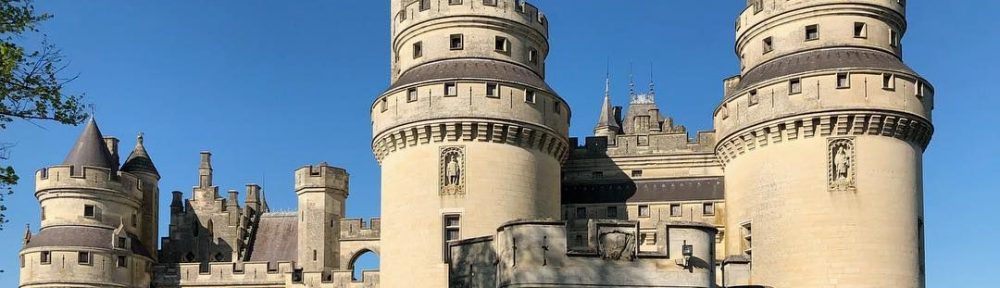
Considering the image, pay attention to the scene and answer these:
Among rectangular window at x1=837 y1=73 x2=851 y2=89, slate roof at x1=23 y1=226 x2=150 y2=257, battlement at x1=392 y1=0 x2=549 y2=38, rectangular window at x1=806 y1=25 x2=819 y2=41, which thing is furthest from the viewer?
slate roof at x1=23 y1=226 x2=150 y2=257

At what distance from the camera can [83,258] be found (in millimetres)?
56469

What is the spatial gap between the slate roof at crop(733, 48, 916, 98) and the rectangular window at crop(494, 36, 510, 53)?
8.14m

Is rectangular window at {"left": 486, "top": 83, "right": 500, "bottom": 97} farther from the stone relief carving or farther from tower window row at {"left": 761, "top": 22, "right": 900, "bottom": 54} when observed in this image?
tower window row at {"left": 761, "top": 22, "right": 900, "bottom": 54}

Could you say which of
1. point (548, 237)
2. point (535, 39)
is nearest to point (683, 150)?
point (535, 39)

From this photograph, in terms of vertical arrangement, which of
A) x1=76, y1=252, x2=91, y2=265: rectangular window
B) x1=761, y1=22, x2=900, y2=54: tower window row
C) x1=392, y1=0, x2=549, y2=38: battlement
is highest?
x1=392, y1=0, x2=549, y2=38: battlement

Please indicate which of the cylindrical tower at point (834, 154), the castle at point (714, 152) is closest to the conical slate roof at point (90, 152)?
the castle at point (714, 152)

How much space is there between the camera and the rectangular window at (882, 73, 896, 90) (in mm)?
42422

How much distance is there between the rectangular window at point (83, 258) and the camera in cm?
5631

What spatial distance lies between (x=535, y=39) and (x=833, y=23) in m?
10.2

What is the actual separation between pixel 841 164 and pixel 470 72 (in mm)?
12335

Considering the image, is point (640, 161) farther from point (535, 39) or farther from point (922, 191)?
point (922, 191)

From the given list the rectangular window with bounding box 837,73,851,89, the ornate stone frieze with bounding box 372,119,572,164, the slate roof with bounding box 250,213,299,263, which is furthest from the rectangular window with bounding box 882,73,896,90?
the slate roof with bounding box 250,213,299,263

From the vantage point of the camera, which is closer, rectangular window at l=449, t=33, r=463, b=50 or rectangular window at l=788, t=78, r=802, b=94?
rectangular window at l=788, t=78, r=802, b=94

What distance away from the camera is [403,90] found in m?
44.2
